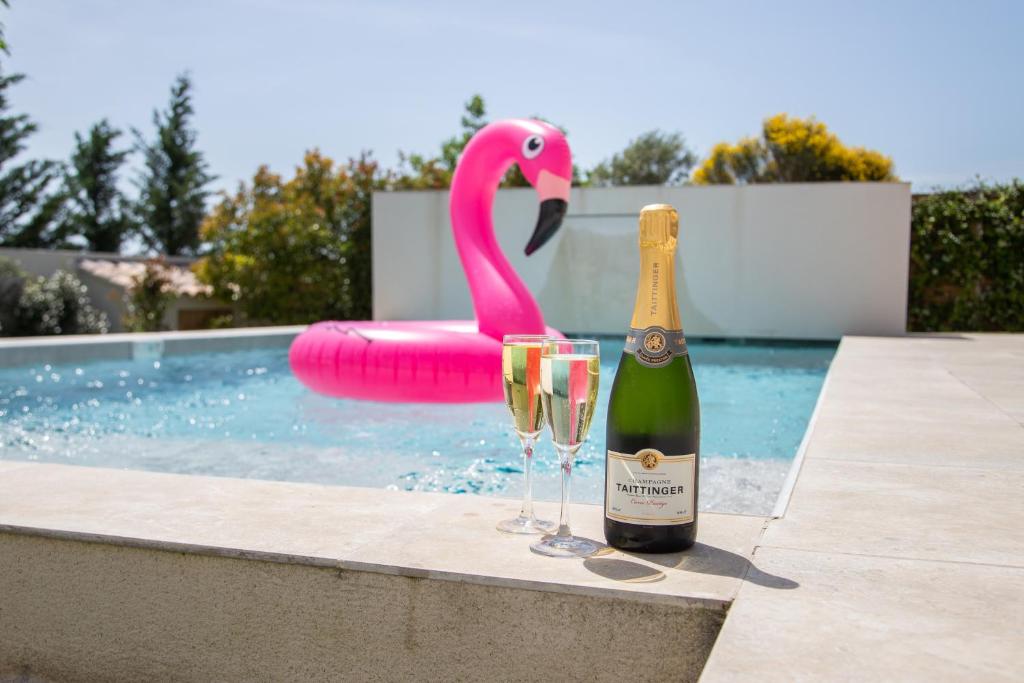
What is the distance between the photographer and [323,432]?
15.3 ft

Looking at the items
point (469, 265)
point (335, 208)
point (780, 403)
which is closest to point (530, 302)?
point (469, 265)

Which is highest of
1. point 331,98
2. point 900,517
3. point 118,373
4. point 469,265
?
point 331,98

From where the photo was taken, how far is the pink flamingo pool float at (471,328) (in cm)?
499

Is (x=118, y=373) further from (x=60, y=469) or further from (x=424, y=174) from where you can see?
(x=424, y=174)

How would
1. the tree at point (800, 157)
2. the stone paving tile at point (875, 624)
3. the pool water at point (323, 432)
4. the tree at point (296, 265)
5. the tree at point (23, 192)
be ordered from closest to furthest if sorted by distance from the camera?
the stone paving tile at point (875, 624) < the pool water at point (323, 432) < the tree at point (296, 265) < the tree at point (23, 192) < the tree at point (800, 157)

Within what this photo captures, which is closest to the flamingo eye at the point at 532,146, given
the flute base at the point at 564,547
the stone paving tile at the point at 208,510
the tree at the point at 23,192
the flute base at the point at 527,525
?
the stone paving tile at the point at 208,510

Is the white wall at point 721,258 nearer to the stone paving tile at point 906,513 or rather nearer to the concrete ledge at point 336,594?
the stone paving tile at point 906,513

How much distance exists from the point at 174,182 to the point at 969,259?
79.9ft

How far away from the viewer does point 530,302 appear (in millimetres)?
5398

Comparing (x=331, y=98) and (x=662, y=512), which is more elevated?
(x=331, y=98)

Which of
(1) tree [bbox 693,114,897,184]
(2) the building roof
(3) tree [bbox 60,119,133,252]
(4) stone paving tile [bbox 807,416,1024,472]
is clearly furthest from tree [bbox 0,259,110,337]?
(1) tree [bbox 693,114,897,184]

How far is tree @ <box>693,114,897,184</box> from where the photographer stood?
86.7 feet

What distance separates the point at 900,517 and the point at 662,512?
61cm

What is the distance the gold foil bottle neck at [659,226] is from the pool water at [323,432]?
1822 millimetres
